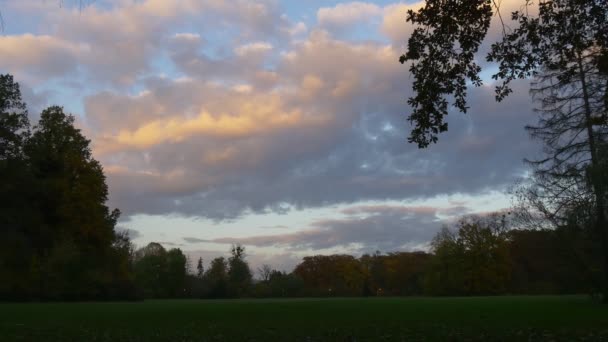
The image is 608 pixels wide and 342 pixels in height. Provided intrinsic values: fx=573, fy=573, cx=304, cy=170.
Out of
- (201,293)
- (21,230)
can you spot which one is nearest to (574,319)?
(21,230)

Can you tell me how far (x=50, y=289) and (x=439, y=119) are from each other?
51.6 m

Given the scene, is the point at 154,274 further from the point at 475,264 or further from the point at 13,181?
the point at 13,181

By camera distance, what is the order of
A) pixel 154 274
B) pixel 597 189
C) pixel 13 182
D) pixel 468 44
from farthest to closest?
pixel 154 274
pixel 13 182
pixel 597 189
pixel 468 44

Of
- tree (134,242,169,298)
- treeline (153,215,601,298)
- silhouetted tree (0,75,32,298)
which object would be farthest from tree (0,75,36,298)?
tree (134,242,169,298)

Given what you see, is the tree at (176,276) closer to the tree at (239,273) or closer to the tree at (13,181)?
the tree at (239,273)

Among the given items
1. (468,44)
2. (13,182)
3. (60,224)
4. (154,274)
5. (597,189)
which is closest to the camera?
(468,44)

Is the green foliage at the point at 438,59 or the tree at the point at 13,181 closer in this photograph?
the green foliage at the point at 438,59

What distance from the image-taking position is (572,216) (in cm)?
3194

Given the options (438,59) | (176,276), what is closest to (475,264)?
(176,276)

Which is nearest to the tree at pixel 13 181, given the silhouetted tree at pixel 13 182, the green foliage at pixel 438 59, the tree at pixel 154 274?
the silhouetted tree at pixel 13 182

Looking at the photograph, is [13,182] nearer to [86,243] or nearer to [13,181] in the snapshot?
[13,181]

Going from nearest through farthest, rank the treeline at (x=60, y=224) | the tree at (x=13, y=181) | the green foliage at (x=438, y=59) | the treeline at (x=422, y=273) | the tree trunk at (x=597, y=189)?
the green foliage at (x=438, y=59) < the tree trunk at (x=597, y=189) < the tree at (x=13, y=181) < the treeline at (x=60, y=224) < the treeline at (x=422, y=273)

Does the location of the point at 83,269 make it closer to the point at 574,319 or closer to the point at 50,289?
the point at 50,289

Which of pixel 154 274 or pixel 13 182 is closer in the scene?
pixel 13 182
